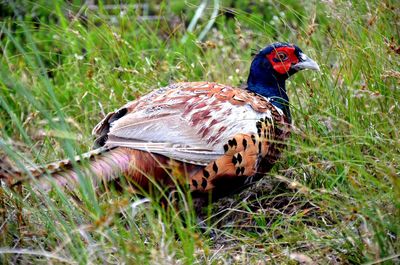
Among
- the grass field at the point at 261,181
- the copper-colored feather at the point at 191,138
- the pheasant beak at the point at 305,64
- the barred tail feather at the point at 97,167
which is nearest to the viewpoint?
the grass field at the point at 261,181

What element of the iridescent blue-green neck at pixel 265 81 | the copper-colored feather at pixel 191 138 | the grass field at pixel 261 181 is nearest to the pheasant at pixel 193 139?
the copper-colored feather at pixel 191 138

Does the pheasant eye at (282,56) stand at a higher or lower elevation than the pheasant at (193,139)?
higher

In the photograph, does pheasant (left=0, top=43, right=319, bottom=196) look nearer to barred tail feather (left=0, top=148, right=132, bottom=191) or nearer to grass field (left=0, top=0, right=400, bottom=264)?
barred tail feather (left=0, top=148, right=132, bottom=191)

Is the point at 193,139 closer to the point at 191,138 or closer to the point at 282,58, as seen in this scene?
the point at 191,138

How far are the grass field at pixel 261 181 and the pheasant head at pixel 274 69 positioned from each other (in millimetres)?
91

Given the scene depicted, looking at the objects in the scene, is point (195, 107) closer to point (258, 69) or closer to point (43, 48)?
point (258, 69)

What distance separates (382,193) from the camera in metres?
3.12

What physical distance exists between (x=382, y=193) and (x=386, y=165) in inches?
6.8

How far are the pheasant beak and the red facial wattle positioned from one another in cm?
3

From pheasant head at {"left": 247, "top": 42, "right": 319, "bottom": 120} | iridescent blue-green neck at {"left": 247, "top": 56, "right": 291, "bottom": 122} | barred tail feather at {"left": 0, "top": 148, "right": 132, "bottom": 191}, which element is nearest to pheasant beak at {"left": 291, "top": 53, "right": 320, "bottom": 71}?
pheasant head at {"left": 247, "top": 42, "right": 319, "bottom": 120}

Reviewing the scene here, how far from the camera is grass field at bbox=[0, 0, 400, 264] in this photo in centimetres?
301

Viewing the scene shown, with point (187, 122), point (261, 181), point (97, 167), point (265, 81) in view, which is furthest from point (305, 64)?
point (97, 167)

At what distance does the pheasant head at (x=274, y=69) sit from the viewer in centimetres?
445

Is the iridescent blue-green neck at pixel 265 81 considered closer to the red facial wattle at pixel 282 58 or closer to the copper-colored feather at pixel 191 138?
the red facial wattle at pixel 282 58
